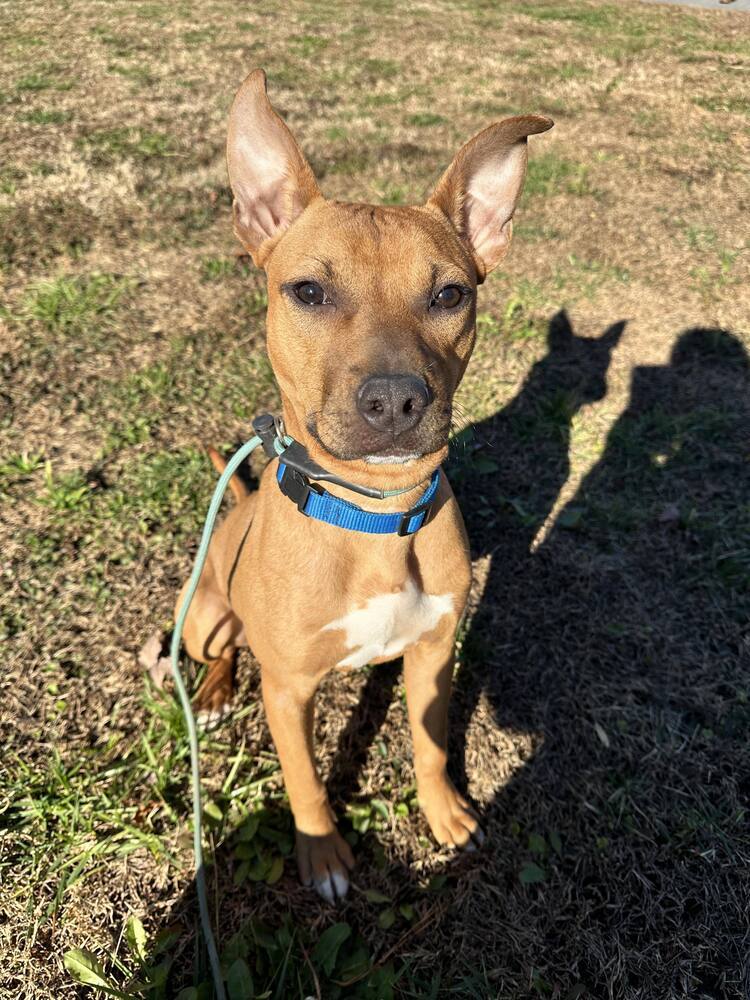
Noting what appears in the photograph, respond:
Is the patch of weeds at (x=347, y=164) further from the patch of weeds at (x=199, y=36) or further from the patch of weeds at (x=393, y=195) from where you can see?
the patch of weeds at (x=199, y=36)

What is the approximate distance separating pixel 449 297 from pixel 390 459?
72cm

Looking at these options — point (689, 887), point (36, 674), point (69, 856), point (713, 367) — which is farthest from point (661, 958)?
point (713, 367)

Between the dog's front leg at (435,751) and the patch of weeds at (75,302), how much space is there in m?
4.55

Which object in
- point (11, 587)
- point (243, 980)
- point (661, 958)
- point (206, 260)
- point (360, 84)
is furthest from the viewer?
point (360, 84)

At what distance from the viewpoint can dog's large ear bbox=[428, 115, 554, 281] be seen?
8.18ft

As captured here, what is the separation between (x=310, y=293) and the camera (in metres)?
2.36

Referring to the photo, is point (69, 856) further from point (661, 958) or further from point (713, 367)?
point (713, 367)

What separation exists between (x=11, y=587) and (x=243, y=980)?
2628 mm

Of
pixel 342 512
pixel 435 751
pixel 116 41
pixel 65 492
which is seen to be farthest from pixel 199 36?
pixel 435 751

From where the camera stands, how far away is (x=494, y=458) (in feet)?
16.3

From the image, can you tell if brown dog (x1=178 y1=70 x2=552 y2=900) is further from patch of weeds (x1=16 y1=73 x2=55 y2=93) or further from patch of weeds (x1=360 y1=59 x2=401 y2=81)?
patch of weeds (x1=360 y1=59 x2=401 y2=81)

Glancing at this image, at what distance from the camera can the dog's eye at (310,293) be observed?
2346mm

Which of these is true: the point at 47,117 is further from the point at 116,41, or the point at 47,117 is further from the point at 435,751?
the point at 435,751

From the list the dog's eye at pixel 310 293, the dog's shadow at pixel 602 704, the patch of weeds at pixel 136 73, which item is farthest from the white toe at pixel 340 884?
the patch of weeds at pixel 136 73
